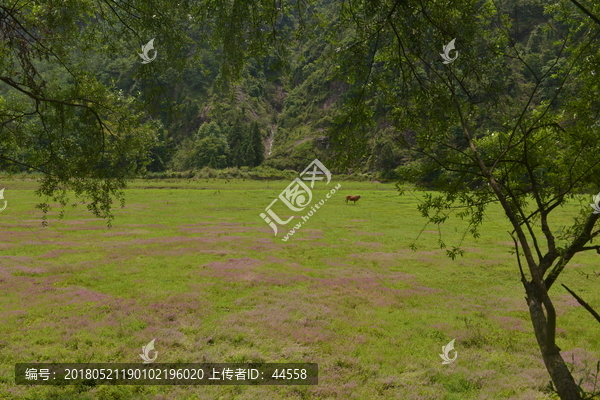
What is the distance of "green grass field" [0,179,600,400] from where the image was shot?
8414 millimetres

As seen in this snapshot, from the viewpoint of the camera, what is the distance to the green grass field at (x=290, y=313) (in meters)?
8.41

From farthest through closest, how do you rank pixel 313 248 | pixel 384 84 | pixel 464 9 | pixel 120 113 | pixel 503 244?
pixel 503 244 < pixel 313 248 < pixel 120 113 < pixel 384 84 < pixel 464 9

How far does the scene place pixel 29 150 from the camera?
29.1ft

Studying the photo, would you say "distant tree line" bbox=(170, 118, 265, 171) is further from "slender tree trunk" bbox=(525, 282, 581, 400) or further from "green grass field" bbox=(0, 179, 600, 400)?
"slender tree trunk" bbox=(525, 282, 581, 400)

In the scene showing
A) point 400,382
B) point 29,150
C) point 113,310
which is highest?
point 29,150

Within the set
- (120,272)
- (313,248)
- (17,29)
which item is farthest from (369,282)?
(17,29)

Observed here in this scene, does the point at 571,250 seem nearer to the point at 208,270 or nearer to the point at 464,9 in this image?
the point at 464,9

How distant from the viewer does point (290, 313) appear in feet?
40.1

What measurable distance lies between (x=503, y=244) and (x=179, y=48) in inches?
1002
